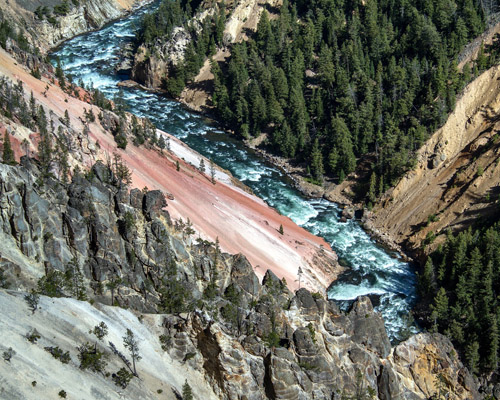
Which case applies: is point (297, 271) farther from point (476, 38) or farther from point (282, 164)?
point (476, 38)

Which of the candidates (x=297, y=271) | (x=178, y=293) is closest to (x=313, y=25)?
(x=297, y=271)

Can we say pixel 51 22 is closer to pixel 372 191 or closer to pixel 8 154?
pixel 372 191

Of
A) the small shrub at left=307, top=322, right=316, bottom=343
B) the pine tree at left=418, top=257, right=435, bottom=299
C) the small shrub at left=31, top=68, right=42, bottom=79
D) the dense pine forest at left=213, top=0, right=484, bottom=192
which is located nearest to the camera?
the small shrub at left=307, top=322, right=316, bottom=343

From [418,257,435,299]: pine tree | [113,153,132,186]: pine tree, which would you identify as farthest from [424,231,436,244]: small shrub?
[113,153,132,186]: pine tree

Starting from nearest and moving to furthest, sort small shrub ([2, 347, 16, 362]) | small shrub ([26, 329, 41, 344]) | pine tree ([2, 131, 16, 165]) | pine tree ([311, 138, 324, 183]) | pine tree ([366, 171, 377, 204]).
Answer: small shrub ([2, 347, 16, 362])
small shrub ([26, 329, 41, 344])
pine tree ([2, 131, 16, 165])
pine tree ([366, 171, 377, 204])
pine tree ([311, 138, 324, 183])

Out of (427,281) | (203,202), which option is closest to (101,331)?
(203,202)

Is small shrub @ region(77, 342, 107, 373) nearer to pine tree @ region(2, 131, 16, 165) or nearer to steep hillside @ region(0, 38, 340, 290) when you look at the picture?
pine tree @ region(2, 131, 16, 165)

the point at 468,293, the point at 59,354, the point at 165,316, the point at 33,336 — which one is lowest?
the point at 165,316
